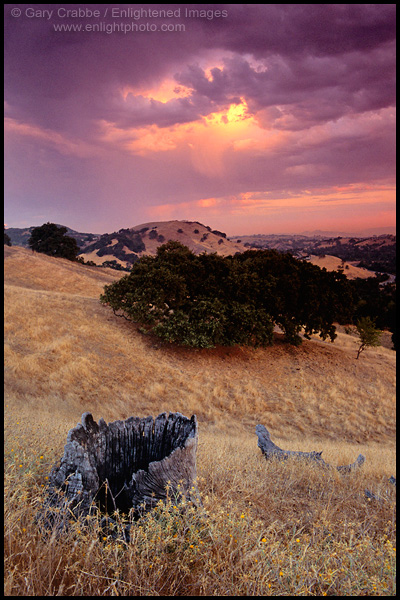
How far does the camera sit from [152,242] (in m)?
119

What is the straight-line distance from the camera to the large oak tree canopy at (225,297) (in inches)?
737

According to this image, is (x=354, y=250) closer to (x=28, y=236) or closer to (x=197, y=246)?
(x=197, y=246)

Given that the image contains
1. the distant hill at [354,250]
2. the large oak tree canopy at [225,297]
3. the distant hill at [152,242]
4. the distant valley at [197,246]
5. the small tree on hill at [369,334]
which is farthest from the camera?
the distant hill at [152,242]

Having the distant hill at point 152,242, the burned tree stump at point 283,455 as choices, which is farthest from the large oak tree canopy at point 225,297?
the distant hill at point 152,242

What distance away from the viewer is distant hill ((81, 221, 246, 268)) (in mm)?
96500

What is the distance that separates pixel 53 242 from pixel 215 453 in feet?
198

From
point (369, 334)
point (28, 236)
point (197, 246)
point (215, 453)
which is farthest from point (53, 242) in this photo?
point (28, 236)

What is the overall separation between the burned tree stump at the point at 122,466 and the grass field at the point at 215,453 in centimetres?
23

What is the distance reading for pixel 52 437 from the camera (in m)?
5.16

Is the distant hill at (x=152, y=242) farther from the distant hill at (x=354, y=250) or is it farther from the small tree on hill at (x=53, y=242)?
the small tree on hill at (x=53, y=242)

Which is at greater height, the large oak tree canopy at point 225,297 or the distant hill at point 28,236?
the distant hill at point 28,236

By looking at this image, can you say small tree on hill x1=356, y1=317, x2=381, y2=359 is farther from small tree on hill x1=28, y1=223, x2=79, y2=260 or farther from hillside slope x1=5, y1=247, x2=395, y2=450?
small tree on hill x1=28, y1=223, x2=79, y2=260

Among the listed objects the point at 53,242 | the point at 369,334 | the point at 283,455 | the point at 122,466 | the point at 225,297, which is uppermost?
the point at 53,242

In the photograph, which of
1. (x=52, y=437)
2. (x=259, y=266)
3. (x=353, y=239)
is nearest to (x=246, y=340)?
(x=259, y=266)
